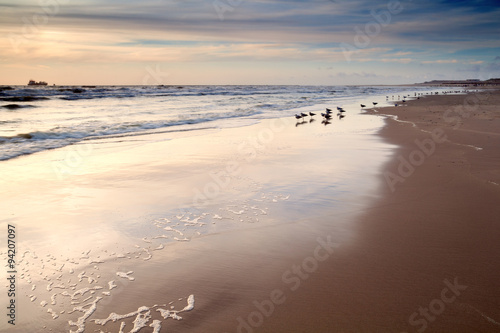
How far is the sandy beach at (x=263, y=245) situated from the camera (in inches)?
133

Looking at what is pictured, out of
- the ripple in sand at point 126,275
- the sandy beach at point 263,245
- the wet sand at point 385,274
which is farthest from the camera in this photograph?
the ripple in sand at point 126,275

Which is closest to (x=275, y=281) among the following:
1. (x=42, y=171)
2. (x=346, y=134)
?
(x=42, y=171)

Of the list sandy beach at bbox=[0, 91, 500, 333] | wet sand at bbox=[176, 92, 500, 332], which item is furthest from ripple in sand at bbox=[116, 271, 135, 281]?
wet sand at bbox=[176, 92, 500, 332]

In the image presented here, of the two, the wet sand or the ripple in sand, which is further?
the ripple in sand

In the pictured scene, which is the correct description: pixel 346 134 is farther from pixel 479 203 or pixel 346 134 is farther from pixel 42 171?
pixel 42 171

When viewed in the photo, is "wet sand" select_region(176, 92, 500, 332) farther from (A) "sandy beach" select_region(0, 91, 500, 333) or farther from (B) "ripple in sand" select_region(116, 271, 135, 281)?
(B) "ripple in sand" select_region(116, 271, 135, 281)

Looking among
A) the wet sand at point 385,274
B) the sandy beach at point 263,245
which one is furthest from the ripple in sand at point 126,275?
the wet sand at point 385,274

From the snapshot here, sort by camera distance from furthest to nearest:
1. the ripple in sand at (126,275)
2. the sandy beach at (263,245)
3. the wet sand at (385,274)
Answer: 1. the ripple in sand at (126,275)
2. the sandy beach at (263,245)
3. the wet sand at (385,274)

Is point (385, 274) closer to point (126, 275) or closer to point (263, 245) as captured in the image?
point (263, 245)

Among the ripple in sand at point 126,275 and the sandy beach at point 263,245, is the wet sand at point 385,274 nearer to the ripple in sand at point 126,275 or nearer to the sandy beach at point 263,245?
the sandy beach at point 263,245

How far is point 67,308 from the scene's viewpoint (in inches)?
138

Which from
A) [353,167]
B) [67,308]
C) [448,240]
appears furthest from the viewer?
[353,167]

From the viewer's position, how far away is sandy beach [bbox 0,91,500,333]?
3.38 meters

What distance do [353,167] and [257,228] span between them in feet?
15.1
